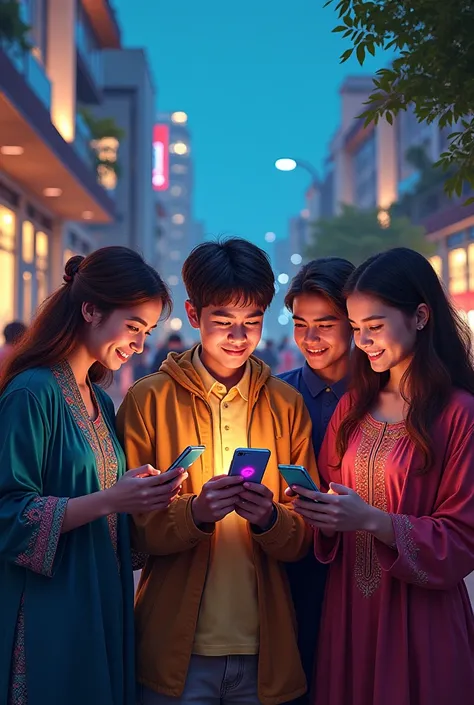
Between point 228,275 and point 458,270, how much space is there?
26.0m

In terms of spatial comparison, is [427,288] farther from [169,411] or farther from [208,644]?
[208,644]

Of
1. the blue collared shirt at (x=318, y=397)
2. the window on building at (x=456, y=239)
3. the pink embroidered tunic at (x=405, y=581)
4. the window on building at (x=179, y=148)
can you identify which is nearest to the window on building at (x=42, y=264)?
the window on building at (x=456, y=239)

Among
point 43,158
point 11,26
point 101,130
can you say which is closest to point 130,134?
point 101,130

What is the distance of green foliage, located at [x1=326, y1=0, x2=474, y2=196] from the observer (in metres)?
3.14

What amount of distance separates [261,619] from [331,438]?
0.71 m

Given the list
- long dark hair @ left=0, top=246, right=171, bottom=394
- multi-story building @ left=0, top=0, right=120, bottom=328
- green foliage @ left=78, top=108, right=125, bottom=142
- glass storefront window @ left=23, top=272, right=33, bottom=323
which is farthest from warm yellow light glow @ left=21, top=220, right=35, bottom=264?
long dark hair @ left=0, top=246, right=171, bottom=394

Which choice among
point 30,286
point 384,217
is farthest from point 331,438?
point 384,217

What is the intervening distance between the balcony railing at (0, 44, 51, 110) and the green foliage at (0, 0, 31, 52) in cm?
22

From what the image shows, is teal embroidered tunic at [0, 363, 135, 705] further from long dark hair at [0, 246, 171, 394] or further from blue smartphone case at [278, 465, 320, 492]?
blue smartphone case at [278, 465, 320, 492]

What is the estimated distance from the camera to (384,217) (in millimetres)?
46906

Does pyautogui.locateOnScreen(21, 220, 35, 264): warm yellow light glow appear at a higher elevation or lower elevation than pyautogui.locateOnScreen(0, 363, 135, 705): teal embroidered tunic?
higher

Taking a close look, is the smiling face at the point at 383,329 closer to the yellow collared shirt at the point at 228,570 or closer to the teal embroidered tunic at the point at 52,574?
the yellow collared shirt at the point at 228,570

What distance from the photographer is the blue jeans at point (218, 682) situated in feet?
9.39

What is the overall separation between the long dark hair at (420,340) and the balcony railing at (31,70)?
500 inches
